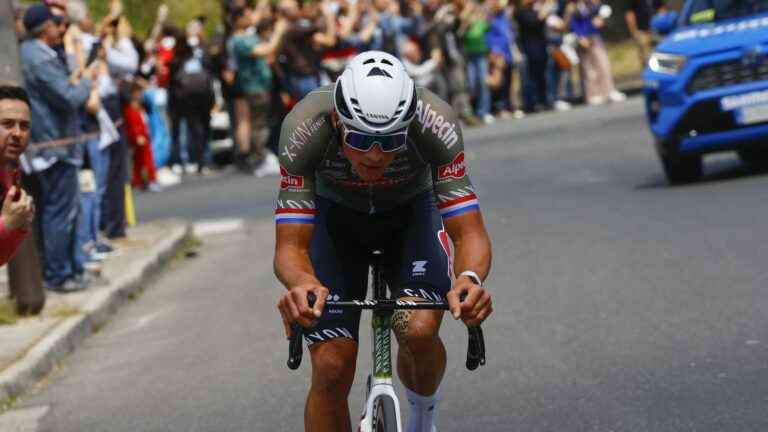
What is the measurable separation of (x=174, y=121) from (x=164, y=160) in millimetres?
924

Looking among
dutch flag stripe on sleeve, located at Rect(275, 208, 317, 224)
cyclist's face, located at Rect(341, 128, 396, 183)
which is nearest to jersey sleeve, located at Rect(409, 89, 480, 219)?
cyclist's face, located at Rect(341, 128, 396, 183)

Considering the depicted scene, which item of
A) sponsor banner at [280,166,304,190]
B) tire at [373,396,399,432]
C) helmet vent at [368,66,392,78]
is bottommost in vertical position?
tire at [373,396,399,432]

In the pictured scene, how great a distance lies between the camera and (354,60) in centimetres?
601

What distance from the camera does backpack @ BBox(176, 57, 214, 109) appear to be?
23.9 meters

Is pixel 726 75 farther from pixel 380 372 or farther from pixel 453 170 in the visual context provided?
pixel 380 372

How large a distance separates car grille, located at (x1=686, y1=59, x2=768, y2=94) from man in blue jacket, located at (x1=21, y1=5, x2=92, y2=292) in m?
6.19

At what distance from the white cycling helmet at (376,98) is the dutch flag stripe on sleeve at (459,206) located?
55cm

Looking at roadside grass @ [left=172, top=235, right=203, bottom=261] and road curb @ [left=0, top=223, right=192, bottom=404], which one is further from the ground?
road curb @ [left=0, top=223, right=192, bottom=404]

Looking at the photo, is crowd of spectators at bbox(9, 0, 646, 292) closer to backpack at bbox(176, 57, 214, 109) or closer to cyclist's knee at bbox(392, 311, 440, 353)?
backpack at bbox(176, 57, 214, 109)

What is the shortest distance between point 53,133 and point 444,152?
712 cm

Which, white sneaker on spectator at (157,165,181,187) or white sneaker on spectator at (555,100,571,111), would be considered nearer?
white sneaker on spectator at (157,165,181,187)

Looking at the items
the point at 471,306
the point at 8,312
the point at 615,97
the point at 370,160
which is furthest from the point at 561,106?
→ the point at 471,306

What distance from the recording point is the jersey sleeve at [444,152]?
20.5 ft

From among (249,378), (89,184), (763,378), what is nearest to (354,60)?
(763,378)
